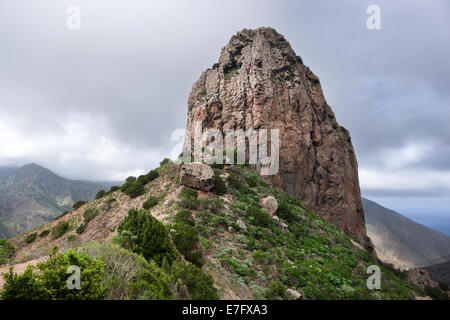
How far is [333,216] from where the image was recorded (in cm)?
3550

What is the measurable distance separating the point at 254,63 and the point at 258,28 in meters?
10.8

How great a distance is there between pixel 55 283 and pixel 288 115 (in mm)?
34447

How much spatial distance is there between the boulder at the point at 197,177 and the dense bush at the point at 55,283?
35.3 ft

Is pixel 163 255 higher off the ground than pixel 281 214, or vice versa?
pixel 281 214

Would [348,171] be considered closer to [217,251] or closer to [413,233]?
[217,251]

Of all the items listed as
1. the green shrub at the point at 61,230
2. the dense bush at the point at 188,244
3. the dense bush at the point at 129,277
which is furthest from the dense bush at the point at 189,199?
the green shrub at the point at 61,230

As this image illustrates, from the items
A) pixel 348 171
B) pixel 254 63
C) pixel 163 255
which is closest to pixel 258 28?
pixel 254 63

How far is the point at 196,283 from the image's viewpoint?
6188 mm

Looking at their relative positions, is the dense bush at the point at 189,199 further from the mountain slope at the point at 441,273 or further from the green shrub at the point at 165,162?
the mountain slope at the point at 441,273

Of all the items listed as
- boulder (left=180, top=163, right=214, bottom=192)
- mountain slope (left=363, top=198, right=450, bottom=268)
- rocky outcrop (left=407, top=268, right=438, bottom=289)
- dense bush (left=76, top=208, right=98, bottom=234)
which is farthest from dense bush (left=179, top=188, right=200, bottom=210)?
mountain slope (left=363, top=198, right=450, bottom=268)

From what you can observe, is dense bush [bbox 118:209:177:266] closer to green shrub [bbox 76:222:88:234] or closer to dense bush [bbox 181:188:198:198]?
dense bush [bbox 181:188:198:198]

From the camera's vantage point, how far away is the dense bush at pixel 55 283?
3.89 meters

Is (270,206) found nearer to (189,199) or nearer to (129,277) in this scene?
(189,199)

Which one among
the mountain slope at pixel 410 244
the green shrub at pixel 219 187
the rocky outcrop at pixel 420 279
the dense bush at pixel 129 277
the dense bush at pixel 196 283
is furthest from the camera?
the mountain slope at pixel 410 244
